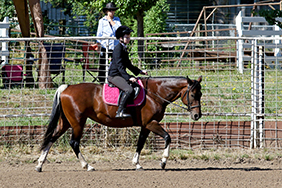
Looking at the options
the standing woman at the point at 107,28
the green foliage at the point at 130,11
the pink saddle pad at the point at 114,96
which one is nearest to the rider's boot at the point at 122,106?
the pink saddle pad at the point at 114,96

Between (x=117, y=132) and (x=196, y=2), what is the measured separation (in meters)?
17.9

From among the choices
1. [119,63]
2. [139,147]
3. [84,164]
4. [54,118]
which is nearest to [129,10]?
[119,63]

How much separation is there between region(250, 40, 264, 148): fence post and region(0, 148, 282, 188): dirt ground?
0.74 m

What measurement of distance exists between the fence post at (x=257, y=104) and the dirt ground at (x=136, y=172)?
2.43 feet

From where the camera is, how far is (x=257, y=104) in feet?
30.0

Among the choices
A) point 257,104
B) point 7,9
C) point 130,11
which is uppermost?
point 7,9

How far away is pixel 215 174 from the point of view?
705 centimetres

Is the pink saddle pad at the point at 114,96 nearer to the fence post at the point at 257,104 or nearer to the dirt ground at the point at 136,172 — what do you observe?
the dirt ground at the point at 136,172

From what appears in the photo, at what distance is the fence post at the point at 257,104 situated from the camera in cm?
902

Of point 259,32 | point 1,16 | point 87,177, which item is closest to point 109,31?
point 87,177

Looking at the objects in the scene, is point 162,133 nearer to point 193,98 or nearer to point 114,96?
point 193,98

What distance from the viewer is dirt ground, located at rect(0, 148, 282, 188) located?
21.2 ft

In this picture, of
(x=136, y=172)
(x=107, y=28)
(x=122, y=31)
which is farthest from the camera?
(x=107, y=28)

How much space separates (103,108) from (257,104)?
11.6 feet
